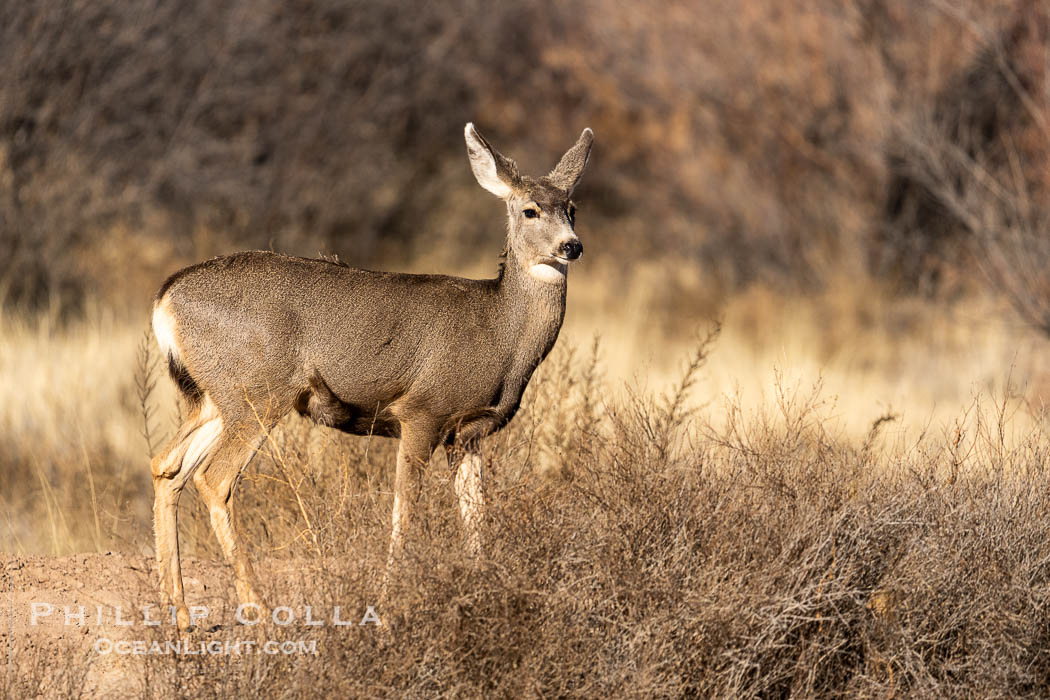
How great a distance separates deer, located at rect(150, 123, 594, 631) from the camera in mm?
5840

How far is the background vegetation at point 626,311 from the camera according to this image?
4738mm

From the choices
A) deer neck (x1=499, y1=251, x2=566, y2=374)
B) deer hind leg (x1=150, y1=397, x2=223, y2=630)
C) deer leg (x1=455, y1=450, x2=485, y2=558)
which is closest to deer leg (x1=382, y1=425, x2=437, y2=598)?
deer leg (x1=455, y1=450, x2=485, y2=558)

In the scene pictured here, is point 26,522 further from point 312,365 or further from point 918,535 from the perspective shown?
point 918,535

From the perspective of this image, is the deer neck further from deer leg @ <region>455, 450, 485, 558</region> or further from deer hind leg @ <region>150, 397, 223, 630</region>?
deer hind leg @ <region>150, 397, 223, 630</region>

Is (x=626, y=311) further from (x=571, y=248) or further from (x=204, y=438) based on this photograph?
(x=204, y=438)

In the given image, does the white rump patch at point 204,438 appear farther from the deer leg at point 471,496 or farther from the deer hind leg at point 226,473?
the deer leg at point 471,496

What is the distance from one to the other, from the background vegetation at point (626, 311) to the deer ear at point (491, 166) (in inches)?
40.9

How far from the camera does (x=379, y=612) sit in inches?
181

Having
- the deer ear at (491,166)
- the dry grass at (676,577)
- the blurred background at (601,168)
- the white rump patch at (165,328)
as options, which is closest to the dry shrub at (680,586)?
the dry grass at (676,577)

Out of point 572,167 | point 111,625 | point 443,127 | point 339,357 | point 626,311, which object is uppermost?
point 572,167

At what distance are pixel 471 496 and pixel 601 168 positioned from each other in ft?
52.4

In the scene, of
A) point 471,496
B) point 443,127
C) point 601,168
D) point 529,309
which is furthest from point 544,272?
point 601,168

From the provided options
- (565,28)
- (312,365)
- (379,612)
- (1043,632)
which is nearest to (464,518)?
(379,612)

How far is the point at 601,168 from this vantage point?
2095 centimetres
